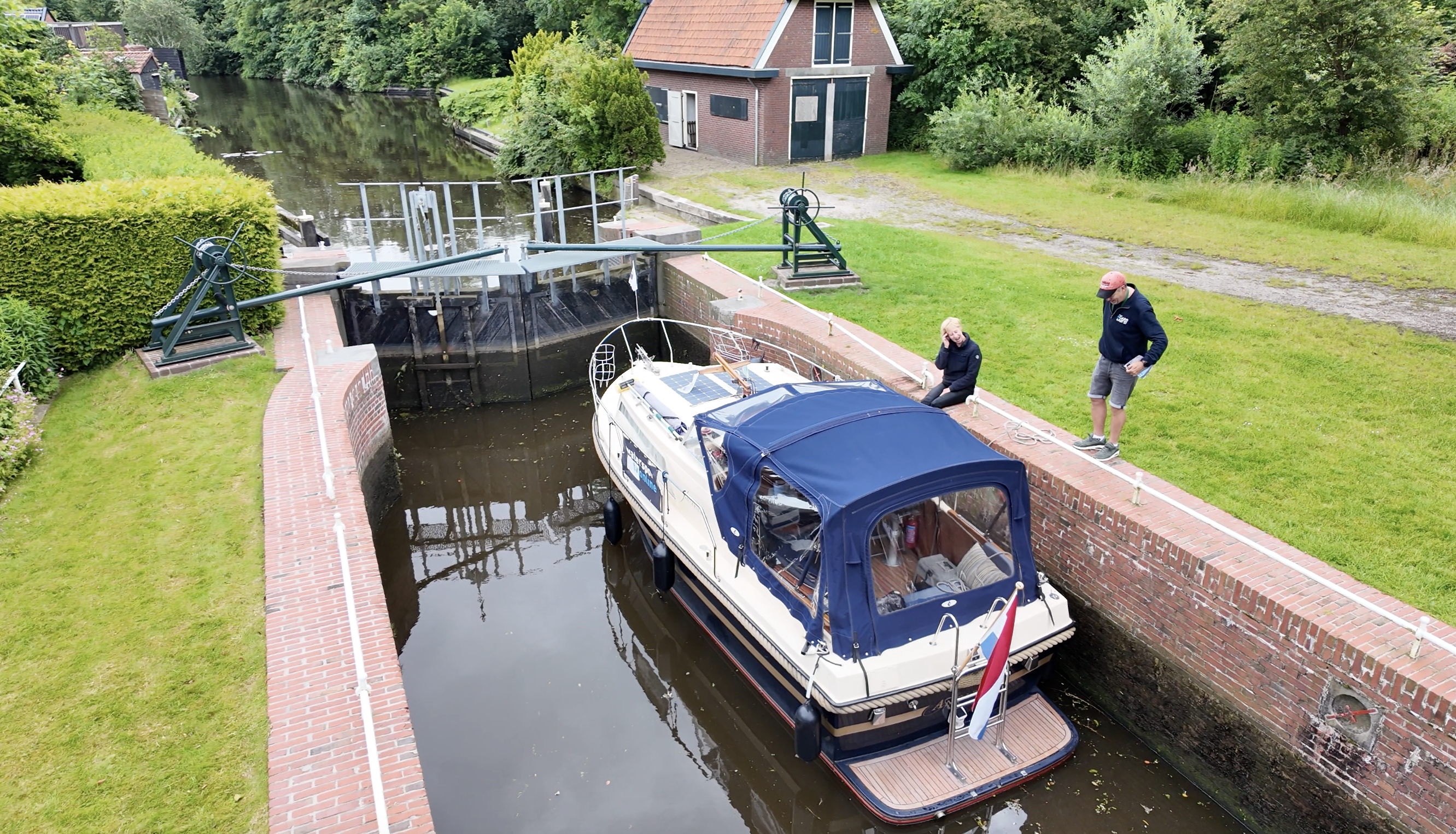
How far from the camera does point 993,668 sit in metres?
5.99

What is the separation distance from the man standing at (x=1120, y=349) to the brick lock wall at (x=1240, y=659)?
17.5 inches

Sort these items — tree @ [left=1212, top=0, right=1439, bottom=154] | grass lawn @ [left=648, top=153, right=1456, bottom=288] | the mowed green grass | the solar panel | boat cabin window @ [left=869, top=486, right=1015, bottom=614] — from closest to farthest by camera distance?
boat cabin window @ [left=869, top=486, right=1015, bottom=614] → the mowed green grass → the solar panel → grass lawn @ [left=648, top=153, right=1456, bottom=288] → tree @ [left=1212, top=0, right=1439, bottom=154]

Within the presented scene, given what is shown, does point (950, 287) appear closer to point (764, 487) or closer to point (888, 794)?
point (764, 487)

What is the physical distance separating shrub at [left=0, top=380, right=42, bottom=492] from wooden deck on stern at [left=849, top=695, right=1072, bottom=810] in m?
7.98

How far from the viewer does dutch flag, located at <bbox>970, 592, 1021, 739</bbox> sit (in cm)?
592

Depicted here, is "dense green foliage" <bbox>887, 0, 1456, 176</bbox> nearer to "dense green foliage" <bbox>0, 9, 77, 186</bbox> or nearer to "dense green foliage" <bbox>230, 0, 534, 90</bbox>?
"dense green foliage" <bbox>0, 9, 77, 186</bbox>

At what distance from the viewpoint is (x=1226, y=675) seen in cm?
607

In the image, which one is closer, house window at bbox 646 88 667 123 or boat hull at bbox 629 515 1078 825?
boat hull at bbox 629 515 1078 825

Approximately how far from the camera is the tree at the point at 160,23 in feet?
173

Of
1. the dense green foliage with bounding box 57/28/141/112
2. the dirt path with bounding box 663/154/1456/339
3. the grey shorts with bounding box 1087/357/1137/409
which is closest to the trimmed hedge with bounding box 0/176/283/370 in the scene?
the dirt path with bounding box 663/154/1456/339

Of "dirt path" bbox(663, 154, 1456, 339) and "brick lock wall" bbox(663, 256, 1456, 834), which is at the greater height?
"dirt path" bbox(663, 154, 1456, 339)

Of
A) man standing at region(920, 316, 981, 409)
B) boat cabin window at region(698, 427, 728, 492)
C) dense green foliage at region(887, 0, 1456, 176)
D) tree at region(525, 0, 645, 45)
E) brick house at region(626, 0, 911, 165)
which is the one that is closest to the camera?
boat cabin window at region(698, 427, 728, 492)

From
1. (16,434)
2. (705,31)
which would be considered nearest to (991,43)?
(705,31)

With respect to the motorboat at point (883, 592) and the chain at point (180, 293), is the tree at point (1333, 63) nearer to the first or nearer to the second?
the motorboat at point (883, 592)
